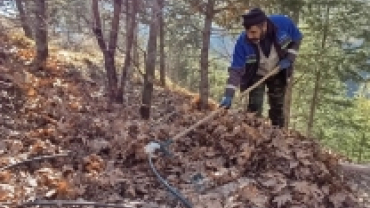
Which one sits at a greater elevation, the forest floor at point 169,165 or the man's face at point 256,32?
the man's face at point 256,32

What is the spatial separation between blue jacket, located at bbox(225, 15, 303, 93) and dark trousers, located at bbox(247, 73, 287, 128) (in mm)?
455

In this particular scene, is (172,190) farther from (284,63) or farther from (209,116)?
(284,63)

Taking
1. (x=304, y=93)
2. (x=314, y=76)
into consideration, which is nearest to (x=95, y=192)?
(x=314, y=76)

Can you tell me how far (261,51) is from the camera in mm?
6324

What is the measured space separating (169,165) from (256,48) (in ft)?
7.14

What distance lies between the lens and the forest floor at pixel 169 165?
4508mm

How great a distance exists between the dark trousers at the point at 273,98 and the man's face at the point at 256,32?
83 cm

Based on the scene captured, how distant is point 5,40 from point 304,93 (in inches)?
540

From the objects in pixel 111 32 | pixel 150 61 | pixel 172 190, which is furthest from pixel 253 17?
pixel 111 32

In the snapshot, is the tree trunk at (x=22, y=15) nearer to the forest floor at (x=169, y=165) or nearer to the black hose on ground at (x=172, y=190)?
the forest floor at (x=169, y=165)

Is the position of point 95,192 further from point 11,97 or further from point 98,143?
point 11,97

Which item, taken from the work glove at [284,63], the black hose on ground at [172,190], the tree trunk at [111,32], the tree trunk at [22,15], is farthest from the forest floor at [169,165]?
the tree trunk at [22,15]

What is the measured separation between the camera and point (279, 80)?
22.3 ft

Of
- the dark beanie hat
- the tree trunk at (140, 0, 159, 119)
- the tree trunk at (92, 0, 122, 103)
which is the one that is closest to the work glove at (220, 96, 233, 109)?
the dark beanie hat
